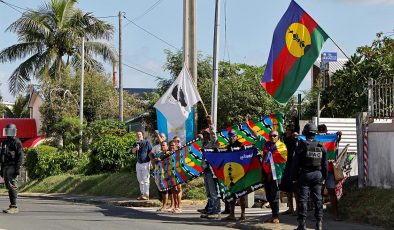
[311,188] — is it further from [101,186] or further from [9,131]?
[101,186]

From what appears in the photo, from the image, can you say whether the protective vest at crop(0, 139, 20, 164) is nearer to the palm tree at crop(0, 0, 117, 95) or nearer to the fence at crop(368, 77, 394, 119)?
the fence at crop(368, 77, 394, 119)

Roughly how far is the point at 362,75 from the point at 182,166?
23.0 feet

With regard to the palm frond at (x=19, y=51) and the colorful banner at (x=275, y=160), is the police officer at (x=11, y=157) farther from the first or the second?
the palm frond at (x=19, y=51)

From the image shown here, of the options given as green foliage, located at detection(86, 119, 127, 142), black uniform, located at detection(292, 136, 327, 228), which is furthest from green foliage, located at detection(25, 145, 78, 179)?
black uniform, located at detection(292, 136, 327, 228)

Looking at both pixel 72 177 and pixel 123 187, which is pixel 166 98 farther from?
pixel 72 177

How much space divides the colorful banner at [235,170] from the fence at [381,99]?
2708mm

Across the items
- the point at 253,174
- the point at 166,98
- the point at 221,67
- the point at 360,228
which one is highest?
the point at 221,67

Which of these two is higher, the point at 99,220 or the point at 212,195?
the point at 212,195

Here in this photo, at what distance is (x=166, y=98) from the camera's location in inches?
723

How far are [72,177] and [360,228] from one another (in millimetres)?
17335

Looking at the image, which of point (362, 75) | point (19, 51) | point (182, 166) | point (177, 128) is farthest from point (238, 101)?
point (19, 51)

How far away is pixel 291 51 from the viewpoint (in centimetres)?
1537

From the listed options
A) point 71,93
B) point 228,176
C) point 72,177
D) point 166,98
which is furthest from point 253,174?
point 71,93

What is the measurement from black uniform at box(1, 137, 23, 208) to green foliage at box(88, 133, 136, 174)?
10394 millimetres
